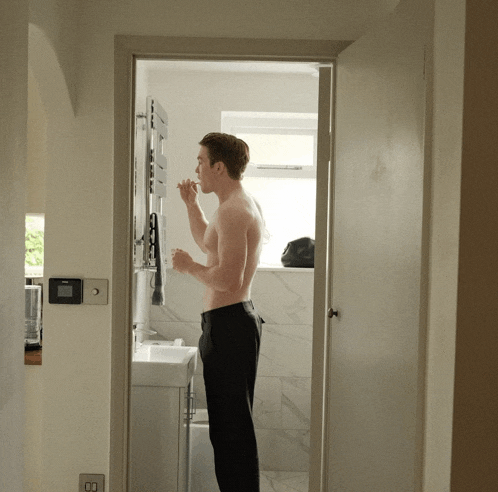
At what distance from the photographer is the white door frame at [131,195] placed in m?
2.26

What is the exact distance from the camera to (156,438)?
2.68 metres

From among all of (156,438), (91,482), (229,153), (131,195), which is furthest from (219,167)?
(91,482)

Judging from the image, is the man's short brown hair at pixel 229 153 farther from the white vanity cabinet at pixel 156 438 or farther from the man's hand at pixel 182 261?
the white vanity cabinet at pixel 156 438

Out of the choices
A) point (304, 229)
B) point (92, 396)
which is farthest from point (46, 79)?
point (304, 229)

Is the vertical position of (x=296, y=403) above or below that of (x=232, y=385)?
below

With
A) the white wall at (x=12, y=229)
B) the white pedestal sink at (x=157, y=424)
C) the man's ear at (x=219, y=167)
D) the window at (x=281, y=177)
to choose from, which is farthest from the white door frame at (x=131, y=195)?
the window at (x=281, y=177)

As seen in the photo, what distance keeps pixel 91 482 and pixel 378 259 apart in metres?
1.33

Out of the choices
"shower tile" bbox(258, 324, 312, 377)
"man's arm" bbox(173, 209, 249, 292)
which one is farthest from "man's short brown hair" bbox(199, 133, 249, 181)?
"shower tile" bbox(258, 324, 312, 377)

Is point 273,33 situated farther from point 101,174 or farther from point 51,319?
point 51,319

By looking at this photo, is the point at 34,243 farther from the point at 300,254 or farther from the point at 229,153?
the point at 300,254

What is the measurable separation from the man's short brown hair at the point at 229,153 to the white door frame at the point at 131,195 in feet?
1.71

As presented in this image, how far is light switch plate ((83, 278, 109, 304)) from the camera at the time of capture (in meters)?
2.30

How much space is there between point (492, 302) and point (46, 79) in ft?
5.34

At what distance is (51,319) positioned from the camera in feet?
7.65
